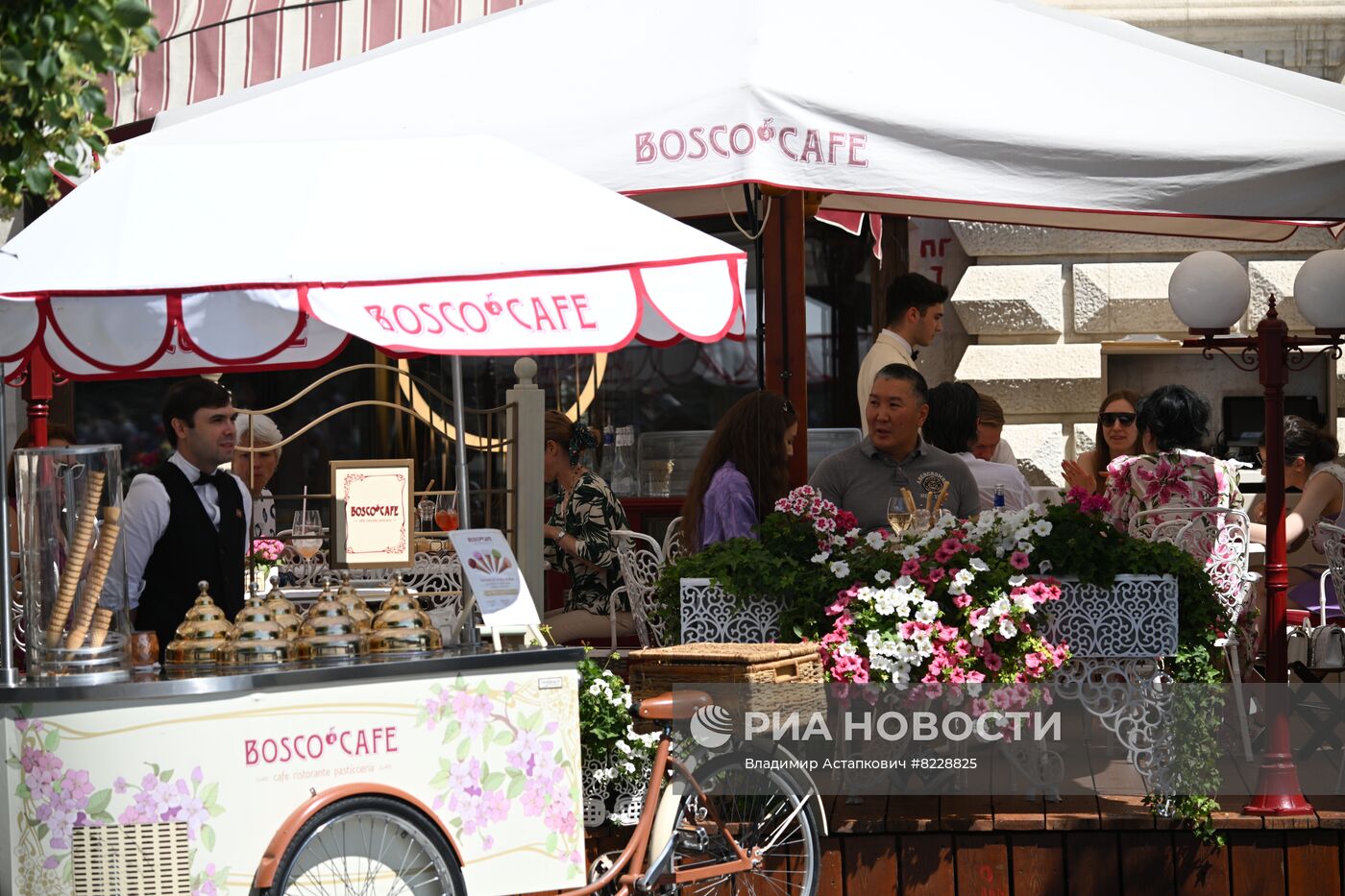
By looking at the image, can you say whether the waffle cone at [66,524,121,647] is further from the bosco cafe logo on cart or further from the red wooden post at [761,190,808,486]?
the red wooden post at [761,190,808,486]

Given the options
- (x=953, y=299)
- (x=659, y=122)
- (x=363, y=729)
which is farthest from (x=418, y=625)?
(x=953, y=299)

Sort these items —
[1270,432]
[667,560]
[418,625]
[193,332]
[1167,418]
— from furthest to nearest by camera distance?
[667,560], [1167,418], [1270,432], [418,625], [193,332]

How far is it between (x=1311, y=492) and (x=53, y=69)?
5493mm

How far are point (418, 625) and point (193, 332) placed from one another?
0.98 m

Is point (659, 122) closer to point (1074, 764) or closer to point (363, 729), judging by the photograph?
point (363, 729)

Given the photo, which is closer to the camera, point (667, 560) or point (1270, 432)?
point (1270, 432)

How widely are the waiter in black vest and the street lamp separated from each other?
3319mm

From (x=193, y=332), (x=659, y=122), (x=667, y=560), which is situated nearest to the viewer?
(x=193, y=332)

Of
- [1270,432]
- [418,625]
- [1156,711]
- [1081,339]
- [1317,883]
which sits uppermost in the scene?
[1081,339]

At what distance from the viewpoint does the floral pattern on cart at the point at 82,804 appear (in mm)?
4043

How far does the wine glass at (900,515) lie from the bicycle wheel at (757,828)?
1.07m

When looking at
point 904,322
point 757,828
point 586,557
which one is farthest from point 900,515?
point 586,557

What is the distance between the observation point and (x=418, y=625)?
4.60 m

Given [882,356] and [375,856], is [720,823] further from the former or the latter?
[882,356]
